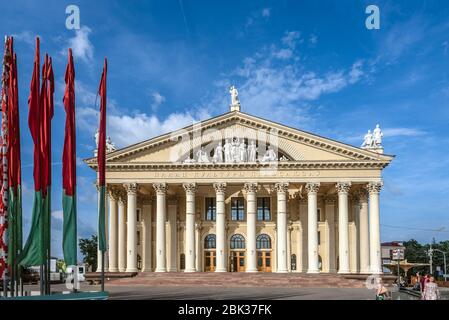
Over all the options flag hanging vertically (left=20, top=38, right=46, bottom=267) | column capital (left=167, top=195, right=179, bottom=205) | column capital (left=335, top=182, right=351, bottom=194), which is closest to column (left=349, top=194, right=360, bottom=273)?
column capital (left=335, top=182, right=351, bottom=194)

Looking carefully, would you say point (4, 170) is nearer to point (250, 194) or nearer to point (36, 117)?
point (36, 117)

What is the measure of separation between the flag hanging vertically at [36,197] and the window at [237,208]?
40.6 meters

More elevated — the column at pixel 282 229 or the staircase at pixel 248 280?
the column at pixel 282 229

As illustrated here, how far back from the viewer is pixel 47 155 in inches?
847

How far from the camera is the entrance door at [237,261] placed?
2361 inches

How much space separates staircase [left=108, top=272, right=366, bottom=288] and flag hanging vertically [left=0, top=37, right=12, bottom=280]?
27.6 metres

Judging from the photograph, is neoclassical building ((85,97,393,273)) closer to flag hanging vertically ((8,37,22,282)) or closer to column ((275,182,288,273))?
column ((275,182,288,273))

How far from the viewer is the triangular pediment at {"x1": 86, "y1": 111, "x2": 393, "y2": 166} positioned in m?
55.0

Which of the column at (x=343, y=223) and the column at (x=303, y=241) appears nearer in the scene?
the column at (x=343, y=223)

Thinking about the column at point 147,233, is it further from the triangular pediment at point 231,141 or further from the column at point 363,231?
the column at point 363,231

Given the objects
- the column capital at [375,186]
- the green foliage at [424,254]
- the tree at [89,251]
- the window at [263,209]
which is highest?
the column capital at [375,186]

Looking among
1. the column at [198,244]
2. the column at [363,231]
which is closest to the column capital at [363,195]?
the column at [363,231]
